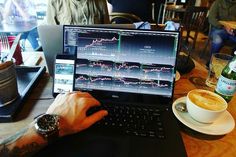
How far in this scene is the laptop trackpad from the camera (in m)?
0.57

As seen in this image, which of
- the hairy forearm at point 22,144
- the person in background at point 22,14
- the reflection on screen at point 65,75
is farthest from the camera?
the person in background at point 22,14

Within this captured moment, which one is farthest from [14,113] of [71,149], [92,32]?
[92,32]

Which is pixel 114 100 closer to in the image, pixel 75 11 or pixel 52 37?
pixel 52 37

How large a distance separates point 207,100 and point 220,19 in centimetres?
313

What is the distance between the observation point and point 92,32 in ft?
2.56

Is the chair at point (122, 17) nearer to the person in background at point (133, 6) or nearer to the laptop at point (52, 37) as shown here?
the person in background at point (133, 6)

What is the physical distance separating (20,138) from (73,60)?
34 centimetres

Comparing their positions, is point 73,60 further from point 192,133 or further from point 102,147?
point 192,133

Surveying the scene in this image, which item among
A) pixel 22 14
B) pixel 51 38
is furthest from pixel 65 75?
pixel 22 14

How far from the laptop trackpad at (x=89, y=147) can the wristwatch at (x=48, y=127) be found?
3cm

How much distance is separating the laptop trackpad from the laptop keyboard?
47mm

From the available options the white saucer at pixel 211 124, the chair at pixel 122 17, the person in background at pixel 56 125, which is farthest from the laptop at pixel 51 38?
the chair at pixel 122 17

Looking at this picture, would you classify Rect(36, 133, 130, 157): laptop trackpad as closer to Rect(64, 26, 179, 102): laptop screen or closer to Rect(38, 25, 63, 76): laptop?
Rect(64, 26, 179, 102): laptop screen

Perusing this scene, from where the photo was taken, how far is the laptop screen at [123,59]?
0.76 m
